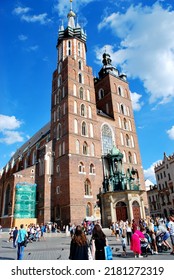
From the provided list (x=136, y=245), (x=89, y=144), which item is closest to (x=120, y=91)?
(x=89, y=144)

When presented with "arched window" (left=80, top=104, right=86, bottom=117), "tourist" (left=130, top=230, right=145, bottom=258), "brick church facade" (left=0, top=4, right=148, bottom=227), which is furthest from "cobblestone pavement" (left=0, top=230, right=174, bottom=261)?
"arched window" (left=80, top=104, right=86, bottom=117)

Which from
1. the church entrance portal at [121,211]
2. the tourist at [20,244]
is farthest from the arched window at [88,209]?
the tourist at [20,244]

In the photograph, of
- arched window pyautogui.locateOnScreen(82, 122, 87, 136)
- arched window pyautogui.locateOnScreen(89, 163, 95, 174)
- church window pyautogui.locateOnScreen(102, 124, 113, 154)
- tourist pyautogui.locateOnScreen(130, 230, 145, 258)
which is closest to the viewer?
tourist pyautogui.locateOnScreen(130, 230, 145, 258)

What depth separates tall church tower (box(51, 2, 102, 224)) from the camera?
86.7ft

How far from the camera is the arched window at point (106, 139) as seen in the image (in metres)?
33.2

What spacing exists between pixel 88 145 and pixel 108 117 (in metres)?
7.84

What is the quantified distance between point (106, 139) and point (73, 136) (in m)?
6.66

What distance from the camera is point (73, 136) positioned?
1160 inches

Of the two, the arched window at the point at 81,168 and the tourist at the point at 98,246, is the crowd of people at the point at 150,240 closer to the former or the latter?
the tourist at the point at 98,246

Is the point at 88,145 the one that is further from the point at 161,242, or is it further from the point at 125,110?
the point at 161,242

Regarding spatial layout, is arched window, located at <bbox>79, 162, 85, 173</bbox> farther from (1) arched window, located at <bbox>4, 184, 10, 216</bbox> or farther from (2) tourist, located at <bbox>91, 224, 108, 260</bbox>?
(2) tourist, located at <bbox>91, 224, 108, 260</bbox>

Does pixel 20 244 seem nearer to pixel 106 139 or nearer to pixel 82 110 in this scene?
pixel 82 110

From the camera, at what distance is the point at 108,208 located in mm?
27031
